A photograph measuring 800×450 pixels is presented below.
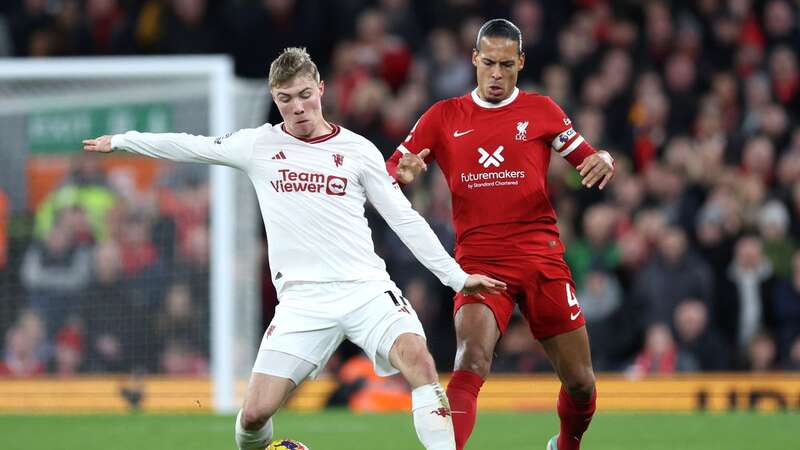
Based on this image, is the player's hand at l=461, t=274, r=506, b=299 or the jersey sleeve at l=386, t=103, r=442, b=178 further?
the jersey sleeve at l=386, t=103, r=442, b=178

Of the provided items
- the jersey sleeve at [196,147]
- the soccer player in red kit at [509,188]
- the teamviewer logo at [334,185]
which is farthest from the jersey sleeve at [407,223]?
the jersey sleeve at [196,147]

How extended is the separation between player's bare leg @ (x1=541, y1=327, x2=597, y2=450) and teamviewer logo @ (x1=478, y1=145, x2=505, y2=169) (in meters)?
0.93

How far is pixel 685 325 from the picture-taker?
12664 millimetres

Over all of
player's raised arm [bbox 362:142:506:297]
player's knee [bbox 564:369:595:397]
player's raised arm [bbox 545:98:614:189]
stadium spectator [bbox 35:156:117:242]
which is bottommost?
stadium spectator [bbox 35:156:117:242]

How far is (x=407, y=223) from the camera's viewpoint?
22.6ft

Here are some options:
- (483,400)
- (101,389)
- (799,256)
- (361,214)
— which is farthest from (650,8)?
(361,214)

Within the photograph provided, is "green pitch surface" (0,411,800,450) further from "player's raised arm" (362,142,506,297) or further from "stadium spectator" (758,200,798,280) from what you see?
"player's raised arm" (362,142,506,297)

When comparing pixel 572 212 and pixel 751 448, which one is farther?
pixel 572 212

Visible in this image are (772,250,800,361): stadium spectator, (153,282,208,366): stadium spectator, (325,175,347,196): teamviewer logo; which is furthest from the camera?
(153,282,208,366): stadium spectator

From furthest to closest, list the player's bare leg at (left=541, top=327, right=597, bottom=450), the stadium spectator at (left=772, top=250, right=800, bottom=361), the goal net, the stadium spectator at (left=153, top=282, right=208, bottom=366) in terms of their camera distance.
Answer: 1. the stadium spectator at (left=153, top=282, right=208, bottom=366)
2. the goal net
3. the stadium spectator at (left=772, top=250, right=800, bottom=361)
4. the player's bare leg at (left=541, top=327, right=597, bottom=450)

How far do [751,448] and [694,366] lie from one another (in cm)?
357

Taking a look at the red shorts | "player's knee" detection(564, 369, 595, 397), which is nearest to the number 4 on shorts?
the red shorts

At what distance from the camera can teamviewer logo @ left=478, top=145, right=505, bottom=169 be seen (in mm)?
7410

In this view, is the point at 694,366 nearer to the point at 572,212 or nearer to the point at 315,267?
the point at 572,212
